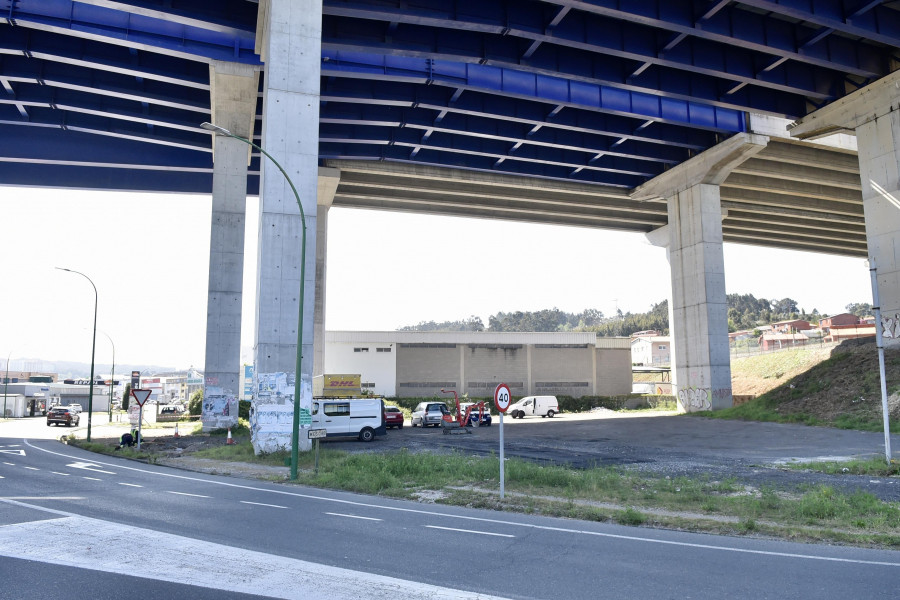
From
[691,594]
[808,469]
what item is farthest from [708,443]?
[691,594]

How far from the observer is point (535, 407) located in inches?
1955

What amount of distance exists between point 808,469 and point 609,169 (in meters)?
29.0

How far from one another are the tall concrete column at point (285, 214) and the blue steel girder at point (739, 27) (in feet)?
32.5

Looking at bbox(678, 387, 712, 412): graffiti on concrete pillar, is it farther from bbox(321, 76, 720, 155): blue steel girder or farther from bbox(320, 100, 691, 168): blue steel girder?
bbox(321, 76, 720, 155): blue steel girder

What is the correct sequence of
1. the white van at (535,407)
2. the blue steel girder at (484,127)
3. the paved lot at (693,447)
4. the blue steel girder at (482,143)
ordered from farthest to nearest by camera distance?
the white van at (535,407) → the blue steel girder at (482,143) → the blue steel girder at (484,127) → the paved lot at (693,447)

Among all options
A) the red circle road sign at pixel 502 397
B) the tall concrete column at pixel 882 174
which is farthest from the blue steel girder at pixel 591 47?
the red circle road sign at pixel 502 397

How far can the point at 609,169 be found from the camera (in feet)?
140

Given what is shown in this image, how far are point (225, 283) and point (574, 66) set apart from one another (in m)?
21.1

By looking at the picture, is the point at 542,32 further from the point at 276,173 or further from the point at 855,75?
the point at 855,75

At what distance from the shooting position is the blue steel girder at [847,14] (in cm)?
2478

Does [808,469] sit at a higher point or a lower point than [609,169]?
lower

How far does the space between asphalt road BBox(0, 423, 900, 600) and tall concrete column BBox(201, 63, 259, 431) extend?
22.1m

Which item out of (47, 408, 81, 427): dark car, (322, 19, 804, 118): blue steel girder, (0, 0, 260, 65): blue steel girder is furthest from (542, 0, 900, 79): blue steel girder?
(47, 408, 81, 427): dark car

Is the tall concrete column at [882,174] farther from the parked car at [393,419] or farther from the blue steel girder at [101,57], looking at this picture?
the blue steel girder at [101,57]
